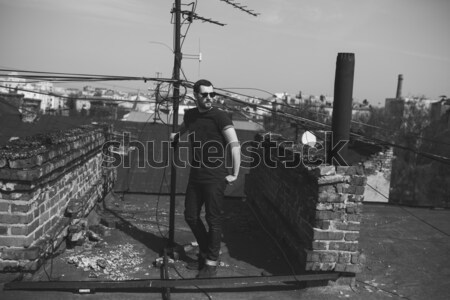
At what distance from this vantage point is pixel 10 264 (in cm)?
342

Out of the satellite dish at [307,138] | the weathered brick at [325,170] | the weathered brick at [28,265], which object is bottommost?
the weathered brick at [28,265]

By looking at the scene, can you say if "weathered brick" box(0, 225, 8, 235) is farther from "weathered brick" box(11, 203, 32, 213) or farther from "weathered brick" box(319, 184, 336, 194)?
"weathered brick" box(319, 184, 336, 194)

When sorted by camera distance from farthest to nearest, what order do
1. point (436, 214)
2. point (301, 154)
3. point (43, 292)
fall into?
1. point (436, 214)
2. point (301, 154)
3. point (43, 292)

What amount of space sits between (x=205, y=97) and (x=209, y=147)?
1.72ft

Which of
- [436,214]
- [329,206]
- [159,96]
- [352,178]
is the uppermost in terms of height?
[159,96]

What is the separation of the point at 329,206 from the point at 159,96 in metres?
2.81

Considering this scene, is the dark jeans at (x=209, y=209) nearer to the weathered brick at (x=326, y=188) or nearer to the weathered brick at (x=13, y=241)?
the weathered brick at (x=326, y=188)

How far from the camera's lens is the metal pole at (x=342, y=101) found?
3.77 m

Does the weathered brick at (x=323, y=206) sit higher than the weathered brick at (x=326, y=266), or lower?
higher

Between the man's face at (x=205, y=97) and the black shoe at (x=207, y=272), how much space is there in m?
1.68

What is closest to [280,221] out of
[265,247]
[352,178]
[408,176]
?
[265,247]

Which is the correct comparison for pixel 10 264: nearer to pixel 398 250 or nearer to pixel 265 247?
pixel 265 247

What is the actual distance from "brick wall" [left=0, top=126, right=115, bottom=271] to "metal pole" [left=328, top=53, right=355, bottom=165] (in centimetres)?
287

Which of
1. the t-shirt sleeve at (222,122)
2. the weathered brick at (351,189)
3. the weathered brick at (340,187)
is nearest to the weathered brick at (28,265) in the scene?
the t-shirt sleeve at (222,122)
